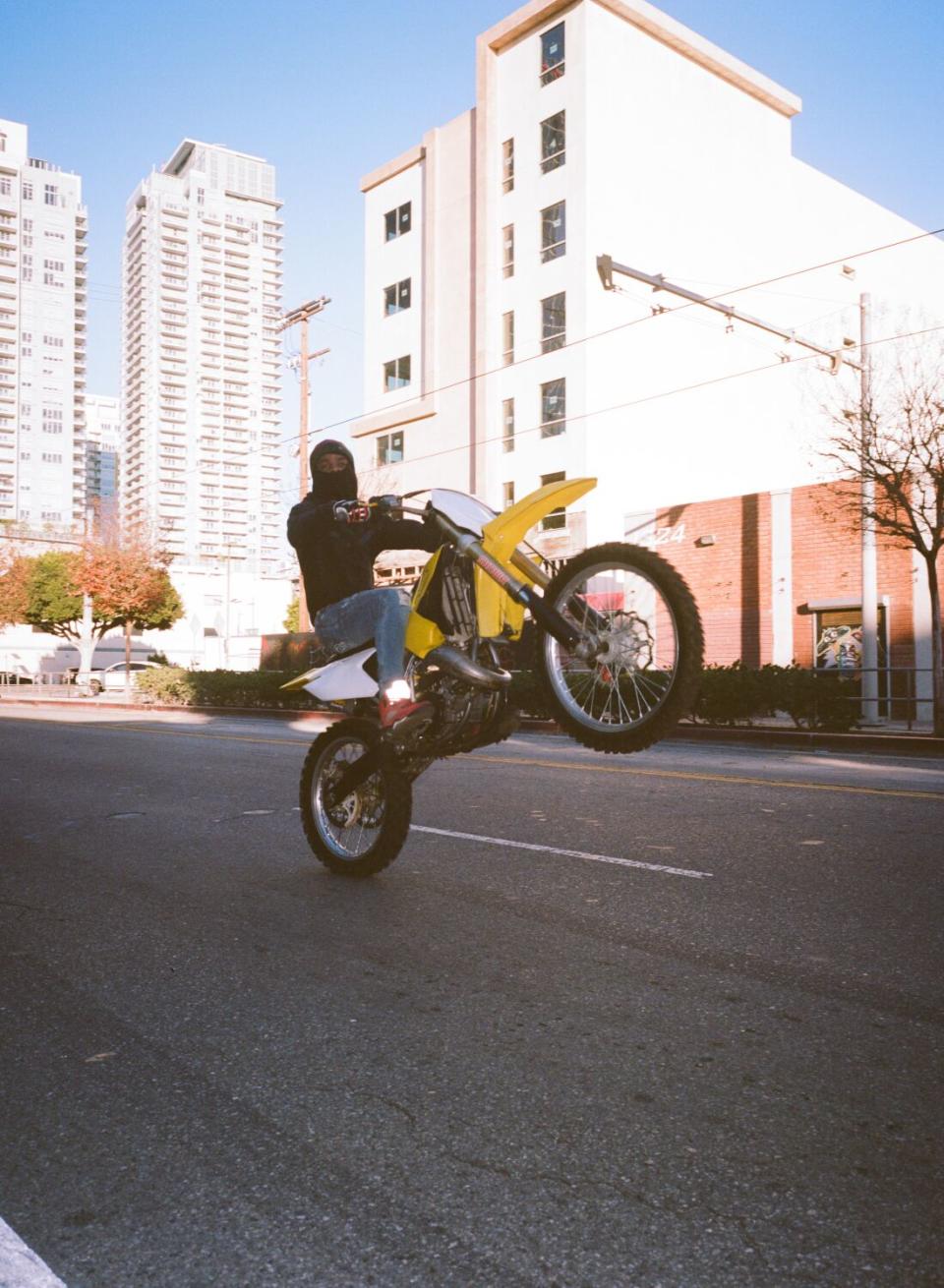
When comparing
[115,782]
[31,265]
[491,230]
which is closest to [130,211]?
[31,265]

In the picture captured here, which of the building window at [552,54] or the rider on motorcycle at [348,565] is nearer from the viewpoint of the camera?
the rider on motorcycle at [348,565]

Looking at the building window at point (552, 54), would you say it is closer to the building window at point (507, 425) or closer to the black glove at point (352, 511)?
the building window at point (507, 425)

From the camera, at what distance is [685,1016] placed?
3.39m

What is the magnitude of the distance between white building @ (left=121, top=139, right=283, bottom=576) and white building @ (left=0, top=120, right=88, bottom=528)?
2286 centimetres

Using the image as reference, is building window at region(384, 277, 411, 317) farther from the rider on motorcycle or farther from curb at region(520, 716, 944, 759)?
the rider on motorcycle

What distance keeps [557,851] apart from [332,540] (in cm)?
228

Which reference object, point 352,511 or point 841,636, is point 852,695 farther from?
point 352,511

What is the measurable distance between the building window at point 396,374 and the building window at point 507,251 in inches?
243

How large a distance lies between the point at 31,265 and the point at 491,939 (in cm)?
16061

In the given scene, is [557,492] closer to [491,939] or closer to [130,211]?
[491,939]

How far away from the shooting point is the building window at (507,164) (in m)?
Result: 38.7

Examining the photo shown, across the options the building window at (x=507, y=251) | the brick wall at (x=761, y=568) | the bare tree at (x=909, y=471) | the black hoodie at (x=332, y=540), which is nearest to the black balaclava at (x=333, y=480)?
the black hoodie at (x=332, y=540)

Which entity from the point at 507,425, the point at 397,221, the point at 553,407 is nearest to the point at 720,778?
the point at 553,407

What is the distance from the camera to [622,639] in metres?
4.32
